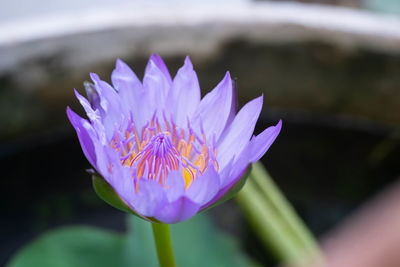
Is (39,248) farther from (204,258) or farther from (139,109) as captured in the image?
(139,109)

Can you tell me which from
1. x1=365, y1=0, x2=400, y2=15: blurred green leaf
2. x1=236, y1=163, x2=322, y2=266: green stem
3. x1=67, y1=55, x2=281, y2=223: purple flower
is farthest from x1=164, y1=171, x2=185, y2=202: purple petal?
x1=365, y1=0, x2=400, y2=15: blurred green leaf

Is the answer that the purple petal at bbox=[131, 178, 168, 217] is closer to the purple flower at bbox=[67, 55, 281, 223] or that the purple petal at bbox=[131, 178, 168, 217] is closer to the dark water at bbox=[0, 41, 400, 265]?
the purple flower at bbox=[67, 55, 281, 223]

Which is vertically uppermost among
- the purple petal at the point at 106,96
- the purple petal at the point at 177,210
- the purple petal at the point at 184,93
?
the purple petal at the point at 106,96

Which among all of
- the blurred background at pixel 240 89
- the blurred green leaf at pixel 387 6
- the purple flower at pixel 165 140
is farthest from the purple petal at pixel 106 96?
the blurred green leaf at pixel 387 6

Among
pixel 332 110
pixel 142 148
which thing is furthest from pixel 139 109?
pixel 332 110

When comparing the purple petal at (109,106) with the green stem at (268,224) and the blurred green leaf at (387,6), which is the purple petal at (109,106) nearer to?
the green stem at (268,224)
